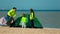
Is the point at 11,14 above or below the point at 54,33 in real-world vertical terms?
above

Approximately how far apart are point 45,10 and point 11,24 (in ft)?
67.6

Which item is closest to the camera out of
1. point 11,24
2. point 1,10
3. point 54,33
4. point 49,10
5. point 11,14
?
point 54,33

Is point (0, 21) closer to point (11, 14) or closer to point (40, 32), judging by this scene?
point (11, 14)

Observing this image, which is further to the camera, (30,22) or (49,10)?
(49,10)

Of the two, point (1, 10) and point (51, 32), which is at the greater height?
point (1, 10)

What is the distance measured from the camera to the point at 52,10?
1131 inches

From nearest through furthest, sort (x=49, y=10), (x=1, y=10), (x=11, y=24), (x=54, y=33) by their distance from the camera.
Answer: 1. (x=54, y=33)
2. (x=11, y=24)
3. (x=1, y=10)
4. (x=49, y=10)

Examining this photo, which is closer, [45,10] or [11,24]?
[11,24]

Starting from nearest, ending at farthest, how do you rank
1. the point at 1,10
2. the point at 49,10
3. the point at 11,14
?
the point at 11,14
the point at 1,10
the point at 49,10

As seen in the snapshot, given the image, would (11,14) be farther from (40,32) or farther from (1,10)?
(1,10)

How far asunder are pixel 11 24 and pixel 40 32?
2921 millimetres

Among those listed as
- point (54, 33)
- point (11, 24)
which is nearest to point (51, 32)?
point (54, 33)

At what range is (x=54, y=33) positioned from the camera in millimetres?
5613

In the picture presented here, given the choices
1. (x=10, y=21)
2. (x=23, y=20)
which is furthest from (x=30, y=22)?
(x=10, y=21)
